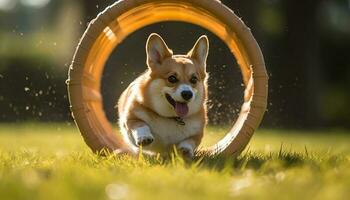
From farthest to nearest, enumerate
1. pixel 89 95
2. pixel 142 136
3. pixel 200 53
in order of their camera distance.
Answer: pixel 89 95 → pixel 200 53 → pixel 142 136

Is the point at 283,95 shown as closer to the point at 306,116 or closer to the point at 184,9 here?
the point at 306,116

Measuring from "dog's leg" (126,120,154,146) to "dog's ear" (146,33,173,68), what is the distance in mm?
552

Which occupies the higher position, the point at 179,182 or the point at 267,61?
the point at 267,61

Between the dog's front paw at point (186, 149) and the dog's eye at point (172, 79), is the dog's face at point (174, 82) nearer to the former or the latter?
the dog's eye at point (172, 79)

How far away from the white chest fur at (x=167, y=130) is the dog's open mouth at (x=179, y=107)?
10 cm

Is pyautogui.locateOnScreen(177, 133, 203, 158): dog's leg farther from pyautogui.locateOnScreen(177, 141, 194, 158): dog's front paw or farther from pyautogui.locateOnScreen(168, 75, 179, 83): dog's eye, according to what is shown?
pyautogui.locateOnScreen(168, 75, 179, 83): dog's eye

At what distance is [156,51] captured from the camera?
5.72 m

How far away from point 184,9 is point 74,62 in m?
1.41

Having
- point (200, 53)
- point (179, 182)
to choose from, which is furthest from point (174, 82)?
point (179, 182)

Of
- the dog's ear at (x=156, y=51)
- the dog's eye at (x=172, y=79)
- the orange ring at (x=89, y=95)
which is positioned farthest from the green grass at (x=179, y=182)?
the dog's ear at (x=156, y=51)

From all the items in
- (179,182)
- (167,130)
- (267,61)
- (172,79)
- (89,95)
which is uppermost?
(267,61)

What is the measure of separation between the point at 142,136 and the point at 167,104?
471 millimetres

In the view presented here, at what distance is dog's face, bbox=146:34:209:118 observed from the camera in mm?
5402

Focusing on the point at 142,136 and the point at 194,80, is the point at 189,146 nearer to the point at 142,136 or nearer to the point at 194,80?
the point at 142,136
